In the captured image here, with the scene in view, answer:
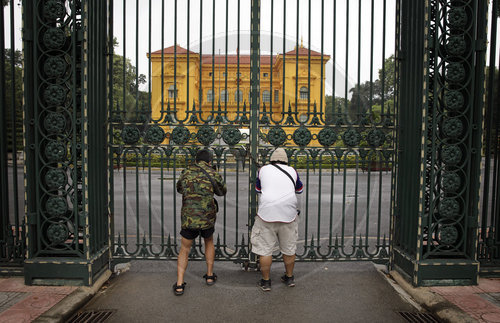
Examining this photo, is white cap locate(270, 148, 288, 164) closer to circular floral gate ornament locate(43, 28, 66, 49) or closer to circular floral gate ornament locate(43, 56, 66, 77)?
circular floral gate ornament locate(43, 56, 66, 77)

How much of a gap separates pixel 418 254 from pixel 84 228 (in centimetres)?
422

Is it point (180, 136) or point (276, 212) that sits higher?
point (180, 136)

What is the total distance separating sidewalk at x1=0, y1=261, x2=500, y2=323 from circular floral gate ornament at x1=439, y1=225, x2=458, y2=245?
579 mm

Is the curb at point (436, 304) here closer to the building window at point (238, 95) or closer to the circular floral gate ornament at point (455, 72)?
the circular floral gate ornament at point (455, 72)

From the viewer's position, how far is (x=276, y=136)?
508cm

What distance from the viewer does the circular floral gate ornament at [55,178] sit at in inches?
180

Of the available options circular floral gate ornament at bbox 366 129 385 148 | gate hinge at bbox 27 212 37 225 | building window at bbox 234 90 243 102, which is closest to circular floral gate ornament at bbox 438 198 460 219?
circular floral gate ornament at bbox 366 129 385 148

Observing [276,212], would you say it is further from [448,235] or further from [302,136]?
[448,235]

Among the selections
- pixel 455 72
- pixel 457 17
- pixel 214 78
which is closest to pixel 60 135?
pixel 214 78

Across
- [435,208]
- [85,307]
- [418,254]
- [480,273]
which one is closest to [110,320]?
[85,307]

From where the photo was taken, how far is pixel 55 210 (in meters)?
4.62

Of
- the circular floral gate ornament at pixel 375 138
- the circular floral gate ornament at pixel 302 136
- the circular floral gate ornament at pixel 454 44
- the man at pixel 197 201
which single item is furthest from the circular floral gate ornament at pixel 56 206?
the circular floral gate ornament at pixel 454 44

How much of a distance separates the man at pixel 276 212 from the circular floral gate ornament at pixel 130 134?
73.4 inches

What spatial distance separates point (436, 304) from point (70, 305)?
411cm
